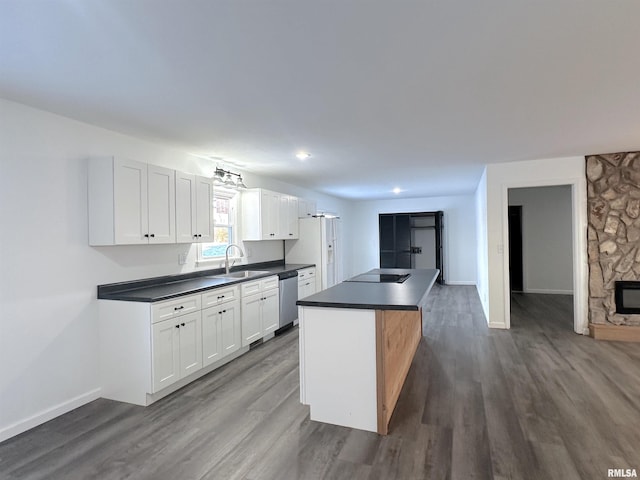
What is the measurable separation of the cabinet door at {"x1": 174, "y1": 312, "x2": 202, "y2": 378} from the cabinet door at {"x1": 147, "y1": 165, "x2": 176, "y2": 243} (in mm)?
809

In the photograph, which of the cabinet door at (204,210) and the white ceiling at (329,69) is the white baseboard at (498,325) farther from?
the cabinet door at (204,210)

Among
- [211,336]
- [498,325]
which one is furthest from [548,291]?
[211,336]

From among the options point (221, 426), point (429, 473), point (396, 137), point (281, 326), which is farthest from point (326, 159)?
point (429, 473)

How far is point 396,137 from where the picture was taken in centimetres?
362

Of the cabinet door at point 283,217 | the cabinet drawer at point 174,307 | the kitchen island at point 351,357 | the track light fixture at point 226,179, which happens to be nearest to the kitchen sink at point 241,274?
the cabinet door at point 283,217

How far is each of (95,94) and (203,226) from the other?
1.77 meters

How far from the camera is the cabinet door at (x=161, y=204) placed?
3318mm

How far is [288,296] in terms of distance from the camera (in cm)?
509

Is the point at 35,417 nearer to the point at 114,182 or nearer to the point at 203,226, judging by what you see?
the point at 114,182

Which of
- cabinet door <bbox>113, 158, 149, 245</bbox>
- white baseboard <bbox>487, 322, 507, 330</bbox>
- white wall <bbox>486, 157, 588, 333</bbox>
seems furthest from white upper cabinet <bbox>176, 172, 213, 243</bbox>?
white baseboard <bbox>487, 322, 507, 330</bbox>

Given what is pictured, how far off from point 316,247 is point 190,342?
10.3ft

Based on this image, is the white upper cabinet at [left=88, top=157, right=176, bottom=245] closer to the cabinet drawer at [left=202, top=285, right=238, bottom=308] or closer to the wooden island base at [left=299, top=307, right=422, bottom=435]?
the cabinet drawer at [left=202, top=285, right=238, bottom=308]

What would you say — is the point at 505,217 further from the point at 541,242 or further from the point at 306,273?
the point at 541,242

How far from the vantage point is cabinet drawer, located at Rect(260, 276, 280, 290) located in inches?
177
